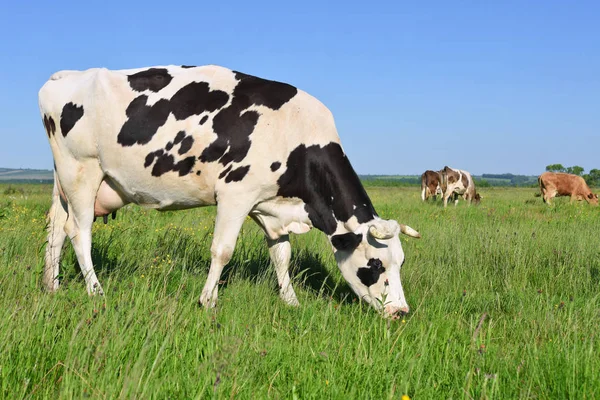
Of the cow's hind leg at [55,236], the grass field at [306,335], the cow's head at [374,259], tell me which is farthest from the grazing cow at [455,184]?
the cow's hind leg at [55,236]

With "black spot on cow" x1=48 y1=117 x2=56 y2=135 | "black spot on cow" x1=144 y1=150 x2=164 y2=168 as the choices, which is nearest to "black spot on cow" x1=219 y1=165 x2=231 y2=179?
"black spot on cow" x1=144 y1=150 x2=164 y2=168

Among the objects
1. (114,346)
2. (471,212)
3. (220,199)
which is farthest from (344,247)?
(471,212)

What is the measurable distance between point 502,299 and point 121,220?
772 centimetres

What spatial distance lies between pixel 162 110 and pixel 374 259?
2.78 meters

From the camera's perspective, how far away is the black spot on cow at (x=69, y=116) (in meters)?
6.47

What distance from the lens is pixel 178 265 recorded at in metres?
7.33

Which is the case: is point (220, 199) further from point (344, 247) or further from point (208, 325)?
point (208, 325)

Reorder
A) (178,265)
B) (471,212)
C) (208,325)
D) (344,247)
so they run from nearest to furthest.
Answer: (208,325) < (344,247) < (178,265) < (471,212)

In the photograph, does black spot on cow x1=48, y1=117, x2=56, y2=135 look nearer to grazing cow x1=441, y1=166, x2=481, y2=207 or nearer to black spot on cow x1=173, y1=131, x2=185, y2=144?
black spot on cow x1=173, y1=131, x2=185, y2=144

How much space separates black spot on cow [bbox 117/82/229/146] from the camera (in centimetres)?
616

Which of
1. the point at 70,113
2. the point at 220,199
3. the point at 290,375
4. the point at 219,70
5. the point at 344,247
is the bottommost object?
the point at 290,375

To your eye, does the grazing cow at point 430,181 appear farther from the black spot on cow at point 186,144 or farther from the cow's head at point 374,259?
the black spot on cow at point 186,144

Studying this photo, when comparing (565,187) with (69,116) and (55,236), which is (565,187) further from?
(69,116)

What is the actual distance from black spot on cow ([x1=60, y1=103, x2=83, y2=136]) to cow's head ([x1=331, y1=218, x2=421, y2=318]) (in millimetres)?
3201
